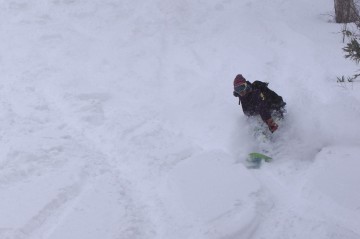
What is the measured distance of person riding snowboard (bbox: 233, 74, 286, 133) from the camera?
23.9 ft

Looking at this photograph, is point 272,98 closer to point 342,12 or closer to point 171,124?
point 171,124

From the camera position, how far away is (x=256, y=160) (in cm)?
698

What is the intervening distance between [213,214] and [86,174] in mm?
2175

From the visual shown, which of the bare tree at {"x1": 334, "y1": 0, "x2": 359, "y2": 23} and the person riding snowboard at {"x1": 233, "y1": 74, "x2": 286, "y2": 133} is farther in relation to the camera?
the bare tree at {"x1": 334, "y1": 0, "x2": 359, "y2": 23}

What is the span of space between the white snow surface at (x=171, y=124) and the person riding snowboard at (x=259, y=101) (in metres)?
0.31

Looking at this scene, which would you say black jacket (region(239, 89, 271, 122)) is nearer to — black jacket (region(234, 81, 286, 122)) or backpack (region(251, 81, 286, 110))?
black jacket (region(234, 81, 286, 122))

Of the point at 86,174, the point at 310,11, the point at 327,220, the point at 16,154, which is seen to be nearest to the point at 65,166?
the point at 86,174

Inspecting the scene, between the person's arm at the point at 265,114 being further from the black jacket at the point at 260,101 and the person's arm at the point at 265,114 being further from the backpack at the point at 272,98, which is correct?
the backpack at the point at 272,98

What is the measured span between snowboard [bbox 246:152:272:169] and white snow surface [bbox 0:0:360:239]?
105 millimetres

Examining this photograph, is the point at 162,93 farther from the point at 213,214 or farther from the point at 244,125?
the point at 213,214

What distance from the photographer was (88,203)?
6230 millimetres

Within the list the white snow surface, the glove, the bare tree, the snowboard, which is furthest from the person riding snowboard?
the bare tree

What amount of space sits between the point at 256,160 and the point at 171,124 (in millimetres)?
1923

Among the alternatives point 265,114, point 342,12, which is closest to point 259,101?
point 265,114
